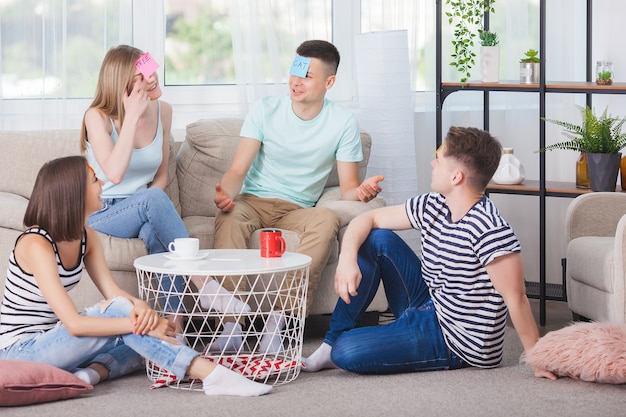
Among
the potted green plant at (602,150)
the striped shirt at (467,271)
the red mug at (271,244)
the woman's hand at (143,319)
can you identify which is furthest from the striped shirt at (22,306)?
the potted green plant at (602,150)

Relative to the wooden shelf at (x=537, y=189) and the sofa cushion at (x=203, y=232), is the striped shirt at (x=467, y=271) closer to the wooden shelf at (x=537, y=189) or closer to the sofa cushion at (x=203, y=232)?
the sofa cushion at (x=203, y=232)

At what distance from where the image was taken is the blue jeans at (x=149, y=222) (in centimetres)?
313

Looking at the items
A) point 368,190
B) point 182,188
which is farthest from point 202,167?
point 368,190

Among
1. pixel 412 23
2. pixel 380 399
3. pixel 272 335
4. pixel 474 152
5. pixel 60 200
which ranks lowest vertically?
pixel 380 399

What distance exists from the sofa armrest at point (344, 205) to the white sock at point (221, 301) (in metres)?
0.61

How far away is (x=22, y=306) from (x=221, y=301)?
59 centimetres

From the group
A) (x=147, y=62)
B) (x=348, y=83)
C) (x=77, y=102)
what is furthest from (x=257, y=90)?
(x=147, y=62)

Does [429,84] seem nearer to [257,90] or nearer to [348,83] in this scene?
[348,83]

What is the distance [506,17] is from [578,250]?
174 cm

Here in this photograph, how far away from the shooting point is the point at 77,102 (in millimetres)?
4215

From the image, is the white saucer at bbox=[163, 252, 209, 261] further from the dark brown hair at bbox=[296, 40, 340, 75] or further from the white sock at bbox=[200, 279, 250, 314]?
the dark brown hair at bbox=[296, 40, 340, 75]

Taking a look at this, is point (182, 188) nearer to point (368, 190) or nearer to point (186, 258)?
point (368, 190)

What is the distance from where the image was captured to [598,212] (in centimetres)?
360

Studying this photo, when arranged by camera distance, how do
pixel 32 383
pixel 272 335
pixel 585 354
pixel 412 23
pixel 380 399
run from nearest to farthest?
1. pixel 32 383
2. pixel 380 399
3. pixel 585 354
4. pixel 272 335
5. pixel 412 23
